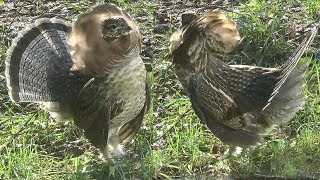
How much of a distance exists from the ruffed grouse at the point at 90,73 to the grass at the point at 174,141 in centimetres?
30

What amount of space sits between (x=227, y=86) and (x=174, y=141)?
81cm

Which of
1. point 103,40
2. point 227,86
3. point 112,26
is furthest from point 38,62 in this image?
point 227,86

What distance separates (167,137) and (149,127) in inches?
12.0

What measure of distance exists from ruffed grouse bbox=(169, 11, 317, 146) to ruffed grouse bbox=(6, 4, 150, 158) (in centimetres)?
42

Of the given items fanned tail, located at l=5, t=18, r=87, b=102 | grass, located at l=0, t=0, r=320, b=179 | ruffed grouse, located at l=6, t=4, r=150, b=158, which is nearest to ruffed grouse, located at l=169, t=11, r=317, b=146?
grass, located at l=0, t=0, r=320, b=179

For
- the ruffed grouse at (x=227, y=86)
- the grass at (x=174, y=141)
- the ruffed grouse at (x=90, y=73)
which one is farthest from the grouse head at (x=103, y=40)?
the grass at (x=174, y=141)

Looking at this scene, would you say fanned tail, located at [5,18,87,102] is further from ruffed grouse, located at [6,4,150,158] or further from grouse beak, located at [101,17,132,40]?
grouse beak, located at [101,17,132,40]

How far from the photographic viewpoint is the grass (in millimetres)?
5207

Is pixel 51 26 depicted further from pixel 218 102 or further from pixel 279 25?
pixel 279 25

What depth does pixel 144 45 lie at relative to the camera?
739 cm

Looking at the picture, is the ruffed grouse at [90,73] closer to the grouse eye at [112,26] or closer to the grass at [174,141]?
the grouse eye at [112,26]

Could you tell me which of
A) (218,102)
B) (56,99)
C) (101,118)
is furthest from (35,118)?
(218,102)

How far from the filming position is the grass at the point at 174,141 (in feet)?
17.1

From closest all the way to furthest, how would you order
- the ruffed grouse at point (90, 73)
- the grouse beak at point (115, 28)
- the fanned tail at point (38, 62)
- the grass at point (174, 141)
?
the grouse beak at point (115, 28) < the ruffed grouse at point (90, 73) < the grass at point (174, 141) < the fanned tail at point (38, 62)
